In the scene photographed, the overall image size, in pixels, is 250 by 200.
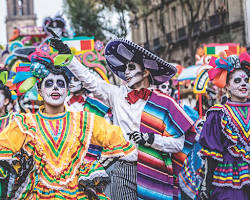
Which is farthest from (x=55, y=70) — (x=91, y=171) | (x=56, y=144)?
(x=91, y=171)

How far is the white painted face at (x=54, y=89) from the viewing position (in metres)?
4.41

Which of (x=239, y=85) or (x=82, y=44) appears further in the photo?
(x=82, y=44)

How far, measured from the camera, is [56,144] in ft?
13.9

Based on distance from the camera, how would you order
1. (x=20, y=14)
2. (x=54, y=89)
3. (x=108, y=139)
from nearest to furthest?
(x=108, y=139)
(x=54, y=89)
(x=20, y=14)

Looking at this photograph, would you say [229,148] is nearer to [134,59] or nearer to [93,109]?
[134,59]

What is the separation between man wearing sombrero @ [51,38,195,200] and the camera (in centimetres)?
500

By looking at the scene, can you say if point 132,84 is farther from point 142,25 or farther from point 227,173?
point 142,25

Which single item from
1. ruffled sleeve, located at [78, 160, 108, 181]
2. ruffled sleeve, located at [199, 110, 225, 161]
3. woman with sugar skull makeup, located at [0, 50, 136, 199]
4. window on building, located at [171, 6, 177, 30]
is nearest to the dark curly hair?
woman with sugar skull makeup, located at [0, 50, 136, 199]

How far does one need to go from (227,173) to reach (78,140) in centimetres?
179

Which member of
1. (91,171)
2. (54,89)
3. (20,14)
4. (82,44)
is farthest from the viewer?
(20,14)

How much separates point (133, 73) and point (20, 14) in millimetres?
77605

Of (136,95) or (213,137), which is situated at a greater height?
(136,95)

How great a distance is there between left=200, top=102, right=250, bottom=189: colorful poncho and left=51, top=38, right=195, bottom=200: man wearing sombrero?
0.78 feet

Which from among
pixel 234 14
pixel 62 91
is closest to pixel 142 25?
pixel 234 14
